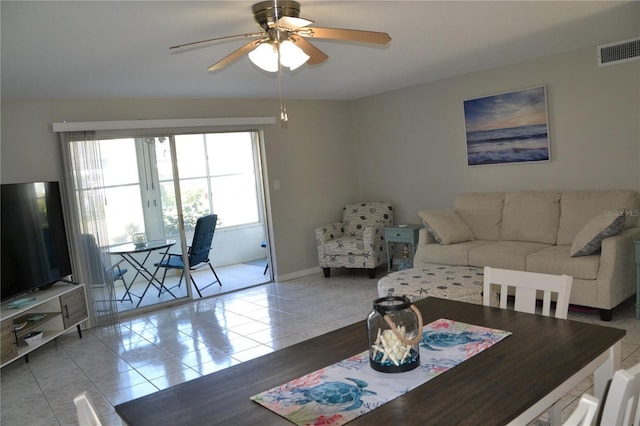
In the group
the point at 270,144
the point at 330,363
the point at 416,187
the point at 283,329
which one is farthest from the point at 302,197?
the point at 330,363

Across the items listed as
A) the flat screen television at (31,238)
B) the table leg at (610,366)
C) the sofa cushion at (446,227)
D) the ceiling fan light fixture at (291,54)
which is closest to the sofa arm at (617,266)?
the sofa cushion at (446,227)

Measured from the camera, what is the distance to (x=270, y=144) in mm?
6320

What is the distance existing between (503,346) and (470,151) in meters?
4.13

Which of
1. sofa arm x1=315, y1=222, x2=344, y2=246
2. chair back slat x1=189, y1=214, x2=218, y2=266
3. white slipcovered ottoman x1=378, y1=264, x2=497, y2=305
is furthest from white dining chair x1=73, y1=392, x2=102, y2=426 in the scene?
sofa arm x1=315, y1=222, x2=344, y2=246

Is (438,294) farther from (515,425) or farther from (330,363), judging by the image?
(515,425)

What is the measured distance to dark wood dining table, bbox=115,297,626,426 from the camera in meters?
1.37

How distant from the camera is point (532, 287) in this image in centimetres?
218

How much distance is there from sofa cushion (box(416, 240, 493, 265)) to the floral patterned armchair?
884 millimetres

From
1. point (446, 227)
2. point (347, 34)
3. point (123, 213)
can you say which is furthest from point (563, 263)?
point (123, 213)

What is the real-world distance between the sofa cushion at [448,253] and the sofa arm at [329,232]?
4.78 feet

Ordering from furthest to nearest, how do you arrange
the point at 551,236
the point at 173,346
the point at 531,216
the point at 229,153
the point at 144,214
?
the point at 229,153 < the point at 144,214 < the point at 531,216 < the point at 551,236 < the point at 173,346

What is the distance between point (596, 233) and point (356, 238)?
9.82 feet

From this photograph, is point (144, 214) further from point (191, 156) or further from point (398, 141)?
point (398, 141)

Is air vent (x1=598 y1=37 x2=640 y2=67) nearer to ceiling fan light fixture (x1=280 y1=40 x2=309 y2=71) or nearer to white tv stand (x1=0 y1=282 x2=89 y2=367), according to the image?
ceiling fan light fixture (x1=280 y1=40 x2=309 y2=71)
